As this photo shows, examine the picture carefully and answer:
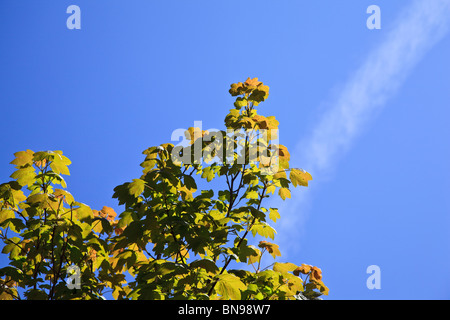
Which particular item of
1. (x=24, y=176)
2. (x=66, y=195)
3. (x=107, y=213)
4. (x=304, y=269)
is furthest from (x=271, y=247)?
(x=24, y=176)

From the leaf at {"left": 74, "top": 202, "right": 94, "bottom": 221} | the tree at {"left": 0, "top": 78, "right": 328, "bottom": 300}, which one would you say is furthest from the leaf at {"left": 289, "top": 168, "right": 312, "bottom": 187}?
the leaf at {"left": 74, "top": 202, "right": 94, "bottom": 221}

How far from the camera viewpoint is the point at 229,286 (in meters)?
3.48

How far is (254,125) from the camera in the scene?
4.44 metres

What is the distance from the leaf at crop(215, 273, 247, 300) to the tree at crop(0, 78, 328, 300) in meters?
0.10

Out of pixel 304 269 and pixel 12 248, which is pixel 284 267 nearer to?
pixel 304 269

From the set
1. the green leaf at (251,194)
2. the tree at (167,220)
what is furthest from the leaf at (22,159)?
the green leaf at (251,194)

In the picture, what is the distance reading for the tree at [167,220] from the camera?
12.8 feet

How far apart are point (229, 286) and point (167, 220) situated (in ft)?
2.60

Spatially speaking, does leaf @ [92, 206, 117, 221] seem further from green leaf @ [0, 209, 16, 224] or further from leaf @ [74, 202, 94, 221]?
green leaf @ [0, 209, 16, 224]

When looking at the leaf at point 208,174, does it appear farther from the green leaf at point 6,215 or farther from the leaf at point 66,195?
the green leaf at point 6,215

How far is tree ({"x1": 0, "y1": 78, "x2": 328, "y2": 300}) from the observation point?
12.8 ft

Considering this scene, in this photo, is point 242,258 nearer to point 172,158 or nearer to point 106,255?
point 172,158
